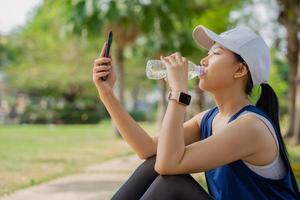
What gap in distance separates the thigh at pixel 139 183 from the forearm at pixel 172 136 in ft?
1.52

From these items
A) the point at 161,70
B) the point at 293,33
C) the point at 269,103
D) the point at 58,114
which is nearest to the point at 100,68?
the point at 161,70

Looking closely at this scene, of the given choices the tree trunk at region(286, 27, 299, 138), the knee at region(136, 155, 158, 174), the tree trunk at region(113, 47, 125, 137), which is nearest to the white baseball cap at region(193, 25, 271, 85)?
the knee at region(136, 155, 158, 174)

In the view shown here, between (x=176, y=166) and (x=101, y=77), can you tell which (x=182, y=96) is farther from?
(x=101, y=77)

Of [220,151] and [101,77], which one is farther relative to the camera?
[101,77]

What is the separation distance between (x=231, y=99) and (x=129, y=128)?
1.64 ft

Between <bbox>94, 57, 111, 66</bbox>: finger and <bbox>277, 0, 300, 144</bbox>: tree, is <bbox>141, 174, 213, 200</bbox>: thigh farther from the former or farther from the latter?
<bbox>277, 0, 300, 144</bbox>: tree

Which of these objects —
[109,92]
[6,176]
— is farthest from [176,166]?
[6,176]

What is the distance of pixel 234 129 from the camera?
231 cm

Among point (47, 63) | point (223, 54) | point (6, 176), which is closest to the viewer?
point (223, 54)

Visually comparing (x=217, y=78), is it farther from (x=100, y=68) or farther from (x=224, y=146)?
(x=100, y=68)

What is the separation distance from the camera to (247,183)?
7.77 feet

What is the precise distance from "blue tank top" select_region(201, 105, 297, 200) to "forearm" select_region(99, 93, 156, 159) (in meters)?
0.44

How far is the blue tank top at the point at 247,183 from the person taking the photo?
2.37 metres

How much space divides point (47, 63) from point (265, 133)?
37584 millimetres
